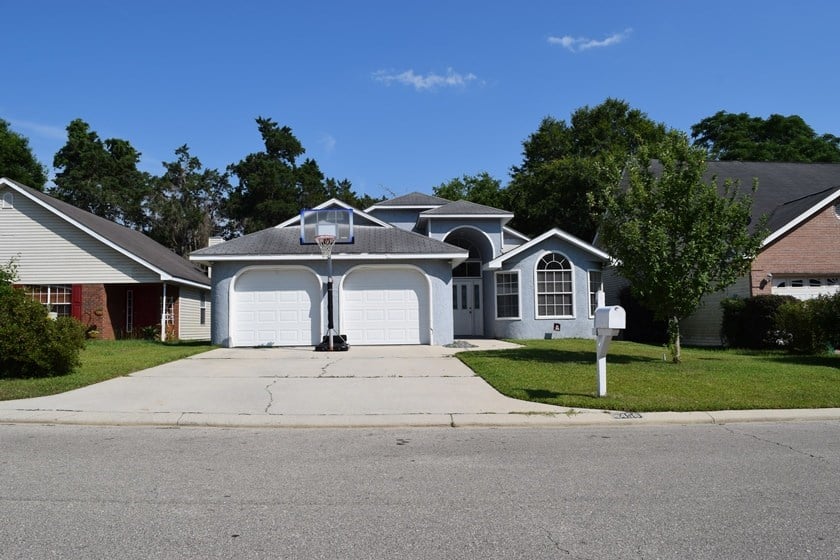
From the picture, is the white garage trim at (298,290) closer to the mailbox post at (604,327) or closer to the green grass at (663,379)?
the green grass at (663,379)

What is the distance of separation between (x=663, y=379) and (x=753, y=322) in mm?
9866

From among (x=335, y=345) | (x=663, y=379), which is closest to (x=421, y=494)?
(x=663, y=379)

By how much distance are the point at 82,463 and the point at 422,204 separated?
78.6 ft

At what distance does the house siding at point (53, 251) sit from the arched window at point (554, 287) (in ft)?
46.9

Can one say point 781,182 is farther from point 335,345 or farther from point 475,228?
point 335,345

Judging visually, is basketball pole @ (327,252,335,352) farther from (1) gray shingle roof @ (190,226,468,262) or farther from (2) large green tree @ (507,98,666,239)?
(2) large green tree @ (507,98,666,239)

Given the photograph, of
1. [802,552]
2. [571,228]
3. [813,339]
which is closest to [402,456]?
[802,552]

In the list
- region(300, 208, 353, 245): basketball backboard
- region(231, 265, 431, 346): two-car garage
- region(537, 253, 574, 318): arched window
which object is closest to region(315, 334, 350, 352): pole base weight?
region(231, 265, 431, 346): two-car garage

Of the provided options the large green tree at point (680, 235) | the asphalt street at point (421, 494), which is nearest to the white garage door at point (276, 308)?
the large green tree at point (680, 235)

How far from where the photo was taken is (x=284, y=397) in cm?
1071

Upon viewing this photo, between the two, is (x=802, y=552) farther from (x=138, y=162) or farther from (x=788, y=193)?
(x=138, y=162)

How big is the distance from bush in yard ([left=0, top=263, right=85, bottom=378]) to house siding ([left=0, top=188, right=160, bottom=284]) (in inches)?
504

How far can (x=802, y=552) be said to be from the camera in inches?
167

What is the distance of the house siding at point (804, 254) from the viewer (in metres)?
21.4
